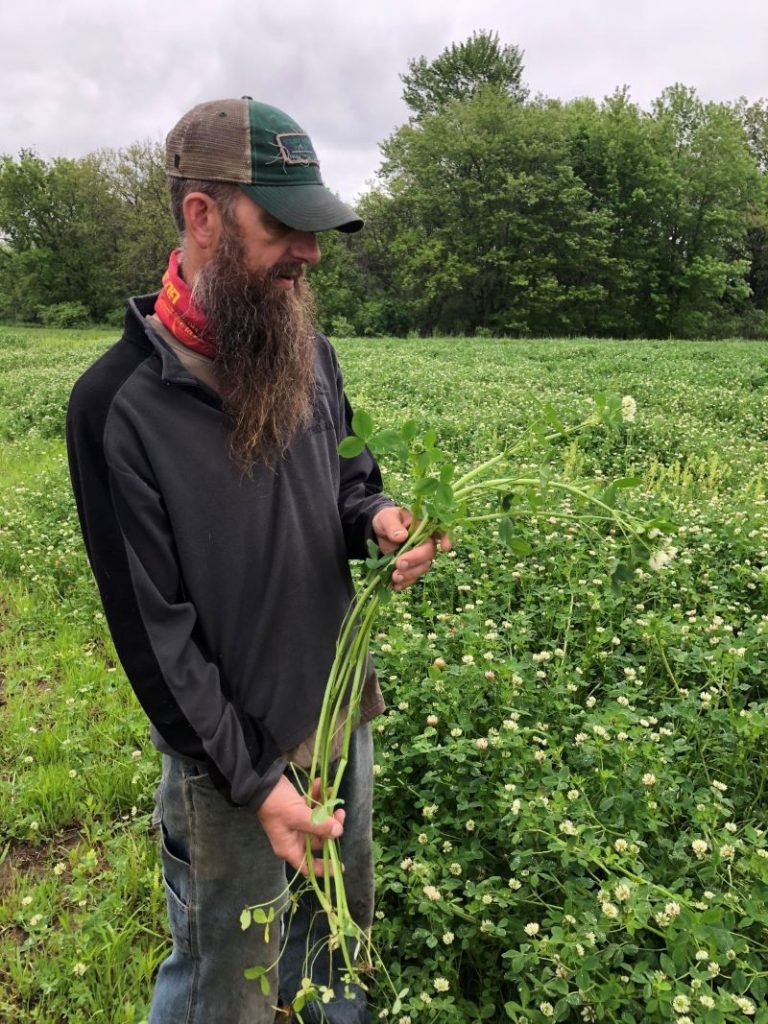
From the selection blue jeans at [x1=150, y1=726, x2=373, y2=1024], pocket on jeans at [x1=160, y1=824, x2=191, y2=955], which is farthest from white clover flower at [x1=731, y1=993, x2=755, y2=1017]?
pocket on jeans at [x1=160, y1=824, x2=191, y2=955]

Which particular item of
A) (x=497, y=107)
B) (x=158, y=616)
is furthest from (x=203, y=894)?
(x=497, y=107)

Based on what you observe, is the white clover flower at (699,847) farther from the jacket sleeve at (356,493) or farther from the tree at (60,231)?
the tree at (60,231)

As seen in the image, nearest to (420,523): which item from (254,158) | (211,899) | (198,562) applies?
(198,562)

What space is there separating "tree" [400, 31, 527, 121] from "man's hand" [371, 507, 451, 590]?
5109 centimetres

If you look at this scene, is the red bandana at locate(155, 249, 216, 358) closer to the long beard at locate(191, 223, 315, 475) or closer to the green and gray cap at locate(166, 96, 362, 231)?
the long beard at locate(191, 223, 315, 475)

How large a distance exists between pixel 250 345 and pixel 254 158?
389 mm

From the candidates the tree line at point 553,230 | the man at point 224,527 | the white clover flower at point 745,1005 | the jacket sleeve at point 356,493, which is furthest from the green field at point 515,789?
the tree line at point 553,230

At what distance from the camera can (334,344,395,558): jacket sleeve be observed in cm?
187

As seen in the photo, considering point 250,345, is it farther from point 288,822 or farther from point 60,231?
point 60,231

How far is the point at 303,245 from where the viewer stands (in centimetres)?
157

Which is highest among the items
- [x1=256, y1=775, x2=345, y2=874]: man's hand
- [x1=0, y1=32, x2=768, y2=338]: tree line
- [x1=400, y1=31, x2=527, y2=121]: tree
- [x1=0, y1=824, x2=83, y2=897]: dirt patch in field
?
[x1=400, y1=31, x2=527, y2=121]: tree

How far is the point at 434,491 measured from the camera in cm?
152

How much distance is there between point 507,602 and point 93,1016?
2.37m

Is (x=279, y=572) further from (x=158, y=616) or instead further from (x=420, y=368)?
(x=420, y=368)
